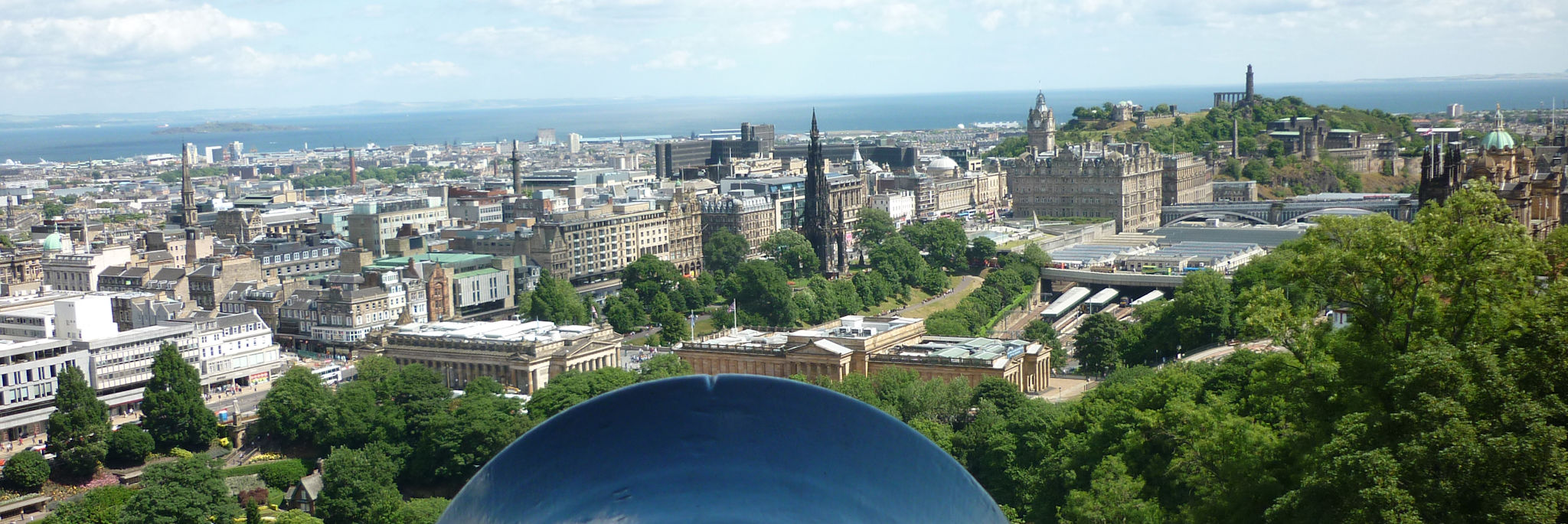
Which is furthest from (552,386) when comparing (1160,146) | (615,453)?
(1160,146)

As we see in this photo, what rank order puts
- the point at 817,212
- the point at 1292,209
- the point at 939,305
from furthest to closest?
the point at 1292,209
the point at 817,212
the point at 939,305

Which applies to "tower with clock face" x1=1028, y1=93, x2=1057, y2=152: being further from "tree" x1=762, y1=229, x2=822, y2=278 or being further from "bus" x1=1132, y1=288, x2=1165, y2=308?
"bus" x1=1132, y1=288, x2=1165, y2=308

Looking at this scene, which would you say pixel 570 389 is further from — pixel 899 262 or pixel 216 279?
pixel 899 262

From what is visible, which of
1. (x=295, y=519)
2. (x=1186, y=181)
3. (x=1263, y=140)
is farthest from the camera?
(x=1263, y=140)

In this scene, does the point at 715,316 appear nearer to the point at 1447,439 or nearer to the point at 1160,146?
the point at 1447,439

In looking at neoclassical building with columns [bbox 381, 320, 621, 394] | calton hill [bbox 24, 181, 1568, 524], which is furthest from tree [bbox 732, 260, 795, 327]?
neoclassical building with columns [bbox 381, 320, 621, 394]

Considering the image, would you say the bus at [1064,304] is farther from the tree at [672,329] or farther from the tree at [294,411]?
the tree at [294,411]

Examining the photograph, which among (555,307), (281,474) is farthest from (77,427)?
(555,307)
